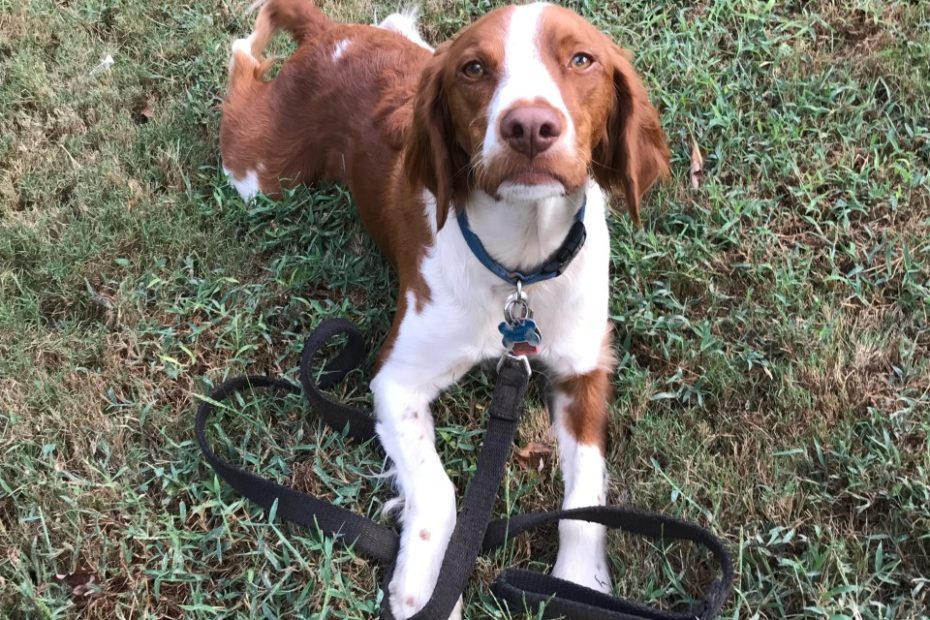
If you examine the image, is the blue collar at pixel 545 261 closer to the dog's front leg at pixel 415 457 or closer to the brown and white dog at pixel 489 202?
the brown and white dog at pixel 489 202

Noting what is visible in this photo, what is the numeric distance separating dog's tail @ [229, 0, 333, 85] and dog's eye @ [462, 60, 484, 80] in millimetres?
1745

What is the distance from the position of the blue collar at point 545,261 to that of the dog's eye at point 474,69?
0.43 metres

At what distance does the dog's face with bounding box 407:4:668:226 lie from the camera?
2115mm

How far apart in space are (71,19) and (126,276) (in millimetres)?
2058

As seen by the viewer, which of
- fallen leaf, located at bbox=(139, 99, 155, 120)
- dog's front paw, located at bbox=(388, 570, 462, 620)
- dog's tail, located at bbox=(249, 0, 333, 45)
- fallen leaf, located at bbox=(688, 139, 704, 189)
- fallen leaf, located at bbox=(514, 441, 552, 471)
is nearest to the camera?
dog's front paw, located at bbox=(388, 570, 462, 620)

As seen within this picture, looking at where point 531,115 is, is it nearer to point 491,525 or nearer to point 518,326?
point 518,326

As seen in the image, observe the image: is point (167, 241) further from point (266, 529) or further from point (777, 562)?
point (777, 562)

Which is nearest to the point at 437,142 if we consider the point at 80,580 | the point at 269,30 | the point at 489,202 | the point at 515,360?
the point at 489,202

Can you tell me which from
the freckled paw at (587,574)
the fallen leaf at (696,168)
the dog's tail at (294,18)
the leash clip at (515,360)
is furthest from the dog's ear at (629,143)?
the dog's tail at (294,18)

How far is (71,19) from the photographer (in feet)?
15.2

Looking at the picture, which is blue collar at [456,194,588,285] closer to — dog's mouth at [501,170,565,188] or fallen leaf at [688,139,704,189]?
dog's mouth at [501,170,565,188]

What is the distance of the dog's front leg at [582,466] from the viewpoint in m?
2.49

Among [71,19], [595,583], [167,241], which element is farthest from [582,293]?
[71,19]

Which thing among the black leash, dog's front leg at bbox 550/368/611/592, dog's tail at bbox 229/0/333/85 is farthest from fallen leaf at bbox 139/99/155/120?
dog's front leg at bbox 550/368/611/592
